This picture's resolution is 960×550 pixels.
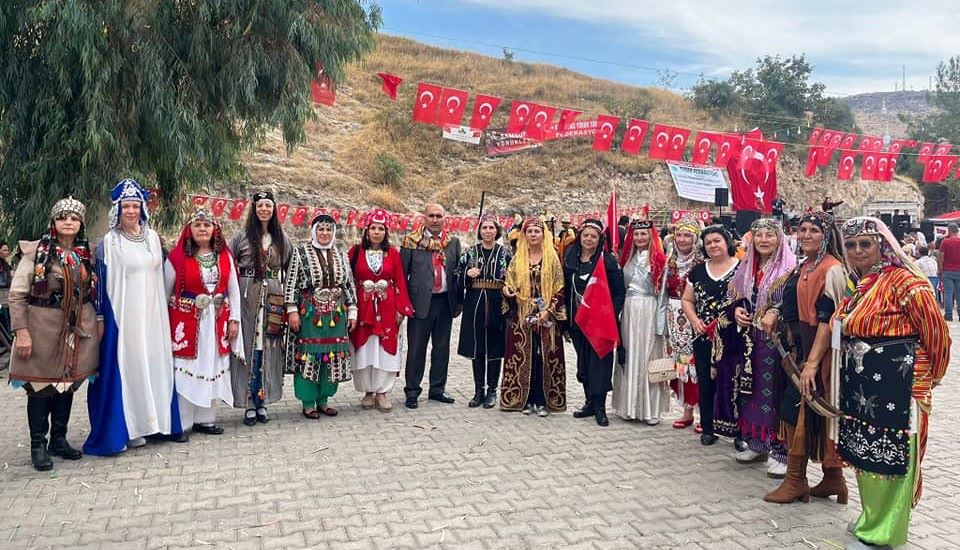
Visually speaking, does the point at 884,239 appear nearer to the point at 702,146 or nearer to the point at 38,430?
the point at 38,430

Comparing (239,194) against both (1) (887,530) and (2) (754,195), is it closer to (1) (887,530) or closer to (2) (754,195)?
(2) (754,195)

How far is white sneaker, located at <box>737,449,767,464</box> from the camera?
487 cm

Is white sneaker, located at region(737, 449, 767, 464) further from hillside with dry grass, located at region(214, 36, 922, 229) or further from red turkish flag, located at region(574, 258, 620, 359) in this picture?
hillside with dry grass, located at region(214, 36, 922, 229)

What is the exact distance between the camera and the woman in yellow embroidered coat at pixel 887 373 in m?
3.32

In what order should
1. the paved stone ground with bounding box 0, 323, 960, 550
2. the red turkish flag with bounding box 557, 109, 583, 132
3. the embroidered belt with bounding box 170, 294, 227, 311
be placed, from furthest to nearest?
the red turkish flag with bounding box 557, 109, 583, 132 → the embroidered belt with bounding box 170, 294, 227, 311 → the paved stone ground with bounding box 0, 323, 960, 550

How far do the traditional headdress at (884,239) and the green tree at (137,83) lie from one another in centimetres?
605

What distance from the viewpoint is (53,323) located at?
4582 millimetres

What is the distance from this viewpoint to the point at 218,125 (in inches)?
311

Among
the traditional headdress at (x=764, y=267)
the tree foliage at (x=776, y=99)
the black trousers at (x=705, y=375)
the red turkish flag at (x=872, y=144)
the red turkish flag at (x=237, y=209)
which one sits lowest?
the black trousers at (x=705, y=375)

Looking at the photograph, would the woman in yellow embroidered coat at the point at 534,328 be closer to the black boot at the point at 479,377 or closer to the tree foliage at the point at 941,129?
the black boot at the point at 479,377

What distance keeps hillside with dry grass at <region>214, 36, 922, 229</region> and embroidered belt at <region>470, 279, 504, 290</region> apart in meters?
13.0

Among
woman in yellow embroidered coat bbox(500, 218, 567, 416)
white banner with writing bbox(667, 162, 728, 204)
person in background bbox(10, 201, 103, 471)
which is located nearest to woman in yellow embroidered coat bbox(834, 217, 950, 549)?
woman in yellow embroidered coat bbox(500, 218, 567, 416)

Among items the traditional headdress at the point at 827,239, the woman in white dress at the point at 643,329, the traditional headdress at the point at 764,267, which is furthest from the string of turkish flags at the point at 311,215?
the traditional headdress at the point at 827,239

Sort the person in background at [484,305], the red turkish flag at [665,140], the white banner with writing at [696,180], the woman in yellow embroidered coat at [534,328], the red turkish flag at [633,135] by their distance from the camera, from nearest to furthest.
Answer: the woman in yellow embroidered coat at [534,328] < the person in background at [484,305] < the red turkish flag at [633,135] < the red turkish flag at [665,140] < the white banner with writing at [696,180]
